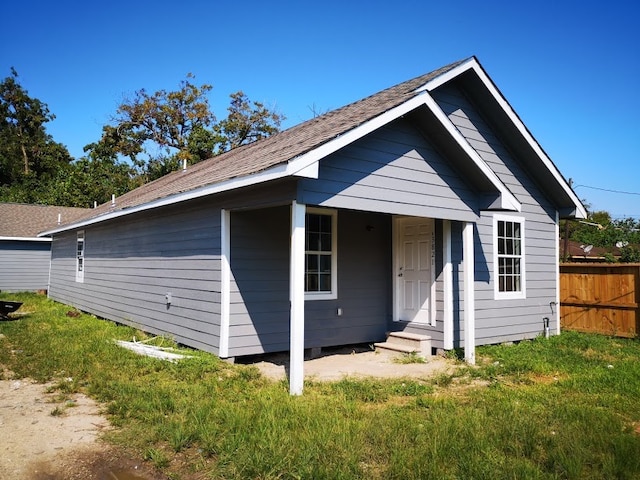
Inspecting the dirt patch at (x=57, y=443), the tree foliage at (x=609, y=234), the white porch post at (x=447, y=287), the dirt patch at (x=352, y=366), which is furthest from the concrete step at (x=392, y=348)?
the tree foliage at (x=609, y=234)

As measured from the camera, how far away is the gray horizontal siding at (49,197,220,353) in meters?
8.43

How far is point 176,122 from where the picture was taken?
3638 centimetres

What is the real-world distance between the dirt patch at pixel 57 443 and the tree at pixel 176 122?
1207 inches

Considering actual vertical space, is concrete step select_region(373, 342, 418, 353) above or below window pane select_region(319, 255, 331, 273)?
below

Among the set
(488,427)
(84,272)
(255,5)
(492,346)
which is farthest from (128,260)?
(488,427)

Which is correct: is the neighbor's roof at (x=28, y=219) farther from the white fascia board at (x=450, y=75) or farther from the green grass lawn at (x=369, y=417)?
the white fascia board at (x=450, y=75)

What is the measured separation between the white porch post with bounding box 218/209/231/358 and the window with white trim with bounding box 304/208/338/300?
151cm

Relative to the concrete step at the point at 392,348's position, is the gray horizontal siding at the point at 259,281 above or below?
above

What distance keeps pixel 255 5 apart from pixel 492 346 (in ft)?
32.9

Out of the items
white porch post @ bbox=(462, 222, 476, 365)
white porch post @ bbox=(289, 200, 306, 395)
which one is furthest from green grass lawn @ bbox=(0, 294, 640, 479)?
white porch post @ bbox=(462, 222, 476, 365)

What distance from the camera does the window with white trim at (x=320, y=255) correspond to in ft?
29.4

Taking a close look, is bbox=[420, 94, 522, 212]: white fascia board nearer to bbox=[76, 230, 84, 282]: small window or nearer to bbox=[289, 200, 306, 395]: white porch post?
bbox=[289, 200, 306, 395]: white porch post

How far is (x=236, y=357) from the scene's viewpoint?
810cm

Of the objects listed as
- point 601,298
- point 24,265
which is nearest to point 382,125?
point 601,298
